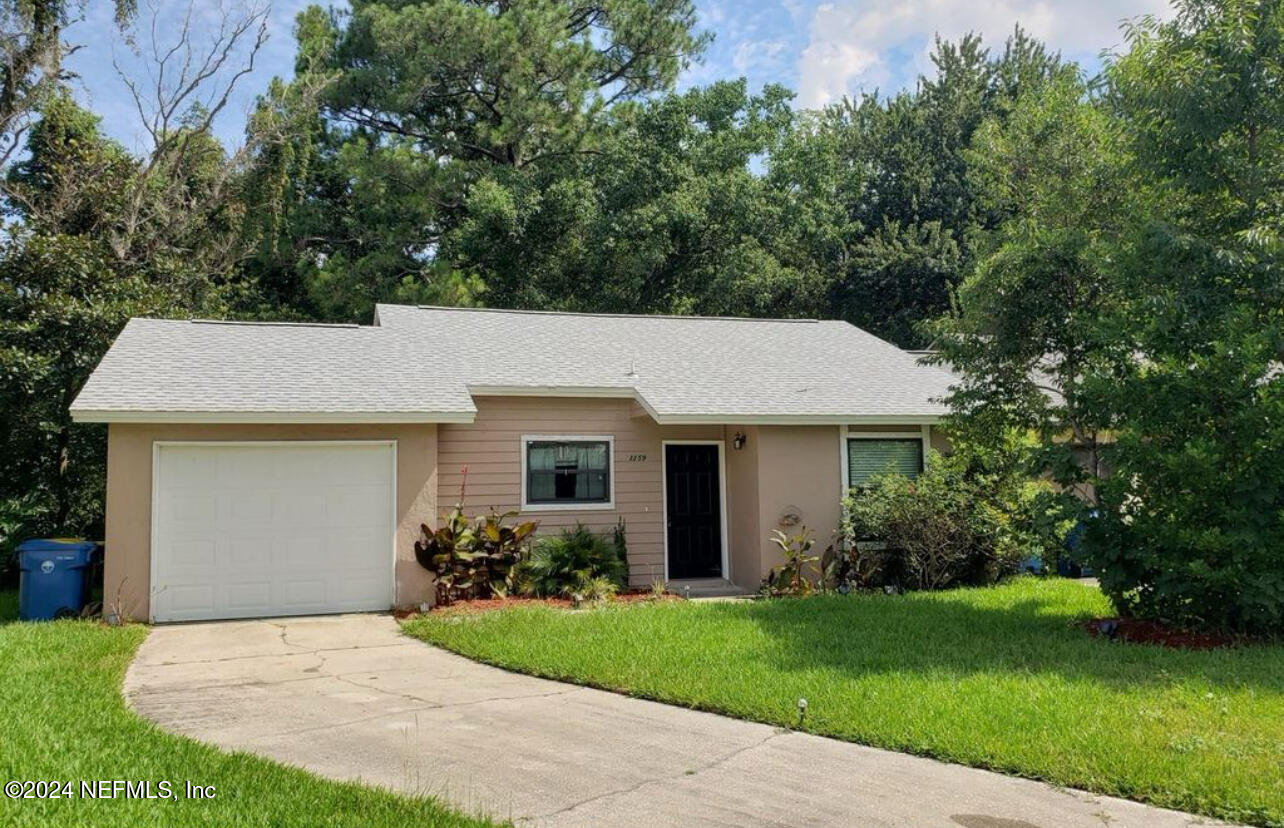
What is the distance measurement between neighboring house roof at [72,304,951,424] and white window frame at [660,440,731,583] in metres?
0.94

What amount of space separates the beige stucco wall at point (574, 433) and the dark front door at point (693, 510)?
240 mm

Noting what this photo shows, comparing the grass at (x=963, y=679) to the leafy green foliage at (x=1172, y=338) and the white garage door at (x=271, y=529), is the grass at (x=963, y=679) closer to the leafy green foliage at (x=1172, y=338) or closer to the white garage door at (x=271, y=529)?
the leafy green foliage at (x=1172, y=338)

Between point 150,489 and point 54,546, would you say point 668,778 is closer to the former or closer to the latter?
point 150,489

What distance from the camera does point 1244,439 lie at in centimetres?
789

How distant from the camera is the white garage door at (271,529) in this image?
10.4 m

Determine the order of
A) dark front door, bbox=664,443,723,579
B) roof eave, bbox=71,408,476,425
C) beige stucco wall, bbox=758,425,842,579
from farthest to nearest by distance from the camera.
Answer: dark front door, bbox=664,443,723,579, beige stucco wall, bbox=758,425,842,579, roof eave, bbox=71,408,476,425

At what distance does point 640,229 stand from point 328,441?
1433cm

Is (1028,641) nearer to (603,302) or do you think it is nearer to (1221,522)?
(1221,522)

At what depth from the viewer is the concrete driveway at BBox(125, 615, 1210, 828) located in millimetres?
4465

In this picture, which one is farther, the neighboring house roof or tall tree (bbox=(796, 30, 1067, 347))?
tall tree (bbox=(796, 30, 1067, 347))

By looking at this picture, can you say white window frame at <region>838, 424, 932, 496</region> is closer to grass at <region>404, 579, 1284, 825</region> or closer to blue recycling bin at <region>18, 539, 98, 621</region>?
grass at <region>404, 579, 1284, 825</region>

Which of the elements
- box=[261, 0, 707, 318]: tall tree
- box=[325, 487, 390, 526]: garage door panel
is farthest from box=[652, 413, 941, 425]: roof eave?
box=[261, 0, 707, 318]: tall tree

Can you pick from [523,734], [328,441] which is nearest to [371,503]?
[328,441]

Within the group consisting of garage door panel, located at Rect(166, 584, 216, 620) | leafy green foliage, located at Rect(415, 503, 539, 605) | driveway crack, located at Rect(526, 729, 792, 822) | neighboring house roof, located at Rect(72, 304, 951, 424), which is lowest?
driveway crack, located at Rect(526, 729, 792, 822)
